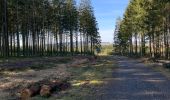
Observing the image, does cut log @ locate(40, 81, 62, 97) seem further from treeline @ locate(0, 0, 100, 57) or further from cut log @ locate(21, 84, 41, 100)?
treeline @ locate(0, 0, 100, 57)

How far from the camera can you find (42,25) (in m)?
97.9

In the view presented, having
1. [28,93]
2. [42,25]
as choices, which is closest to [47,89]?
[28,93]

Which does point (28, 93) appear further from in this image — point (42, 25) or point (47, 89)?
point (42, 25)

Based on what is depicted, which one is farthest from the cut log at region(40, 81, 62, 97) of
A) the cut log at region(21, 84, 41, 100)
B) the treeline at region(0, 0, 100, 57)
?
the treeline at region(0, 0, 100, 57)

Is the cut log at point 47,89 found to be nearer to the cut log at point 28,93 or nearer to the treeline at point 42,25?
the cut log at point 28,93

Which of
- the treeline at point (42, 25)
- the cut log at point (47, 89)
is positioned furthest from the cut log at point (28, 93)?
the treeline at point (42, 25)

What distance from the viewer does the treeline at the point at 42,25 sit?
239 ft

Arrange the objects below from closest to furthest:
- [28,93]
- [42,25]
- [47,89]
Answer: [28,93], [47,89], [42,25]

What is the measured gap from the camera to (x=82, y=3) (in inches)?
4884

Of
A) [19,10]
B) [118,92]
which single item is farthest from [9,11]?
[118,92]

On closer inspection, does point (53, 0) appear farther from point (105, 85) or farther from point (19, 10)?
point (105, 85)

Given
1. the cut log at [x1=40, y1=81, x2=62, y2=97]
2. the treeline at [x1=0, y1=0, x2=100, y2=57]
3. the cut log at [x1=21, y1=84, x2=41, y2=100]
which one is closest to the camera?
the cut log at [x1=21, y1=84, x2=41, y2=100]

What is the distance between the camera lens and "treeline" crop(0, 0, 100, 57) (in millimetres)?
72750

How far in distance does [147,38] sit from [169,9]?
1665 cm
